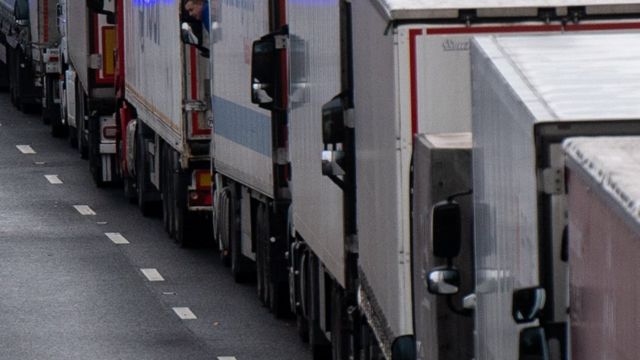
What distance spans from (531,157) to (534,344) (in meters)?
0.60

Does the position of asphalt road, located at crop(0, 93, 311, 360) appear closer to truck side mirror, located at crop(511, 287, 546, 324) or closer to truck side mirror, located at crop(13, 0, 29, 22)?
truck side mirror, located at crop(511, 287, 546, 324)

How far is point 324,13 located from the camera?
14016 mm

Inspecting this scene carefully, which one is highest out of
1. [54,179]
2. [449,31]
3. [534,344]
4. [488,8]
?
[488,8]

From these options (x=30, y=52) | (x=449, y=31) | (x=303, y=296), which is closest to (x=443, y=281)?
(x=449, y=31)

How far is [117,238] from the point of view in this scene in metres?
26.1

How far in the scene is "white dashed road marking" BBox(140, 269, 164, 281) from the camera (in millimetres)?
22781

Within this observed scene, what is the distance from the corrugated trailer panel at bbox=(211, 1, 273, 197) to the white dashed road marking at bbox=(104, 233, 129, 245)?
3.61 m

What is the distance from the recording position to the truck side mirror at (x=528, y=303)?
23.5 feet

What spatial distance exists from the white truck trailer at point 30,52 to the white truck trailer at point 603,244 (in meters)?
33.1

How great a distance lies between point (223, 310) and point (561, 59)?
12.4 metres

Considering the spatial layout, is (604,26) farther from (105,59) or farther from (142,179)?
(105,59)

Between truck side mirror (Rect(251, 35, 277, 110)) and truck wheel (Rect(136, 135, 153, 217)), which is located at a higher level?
truck side mirror (Rect(251, 35, 277, 110))

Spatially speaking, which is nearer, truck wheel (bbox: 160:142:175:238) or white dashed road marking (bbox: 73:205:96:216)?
truck wheel (bbox: 160:142:175:238)

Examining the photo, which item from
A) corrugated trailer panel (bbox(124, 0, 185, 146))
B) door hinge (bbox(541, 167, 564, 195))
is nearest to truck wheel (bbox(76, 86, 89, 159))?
corrugated trailer panel (bbox(124, 0, 185, 146))
